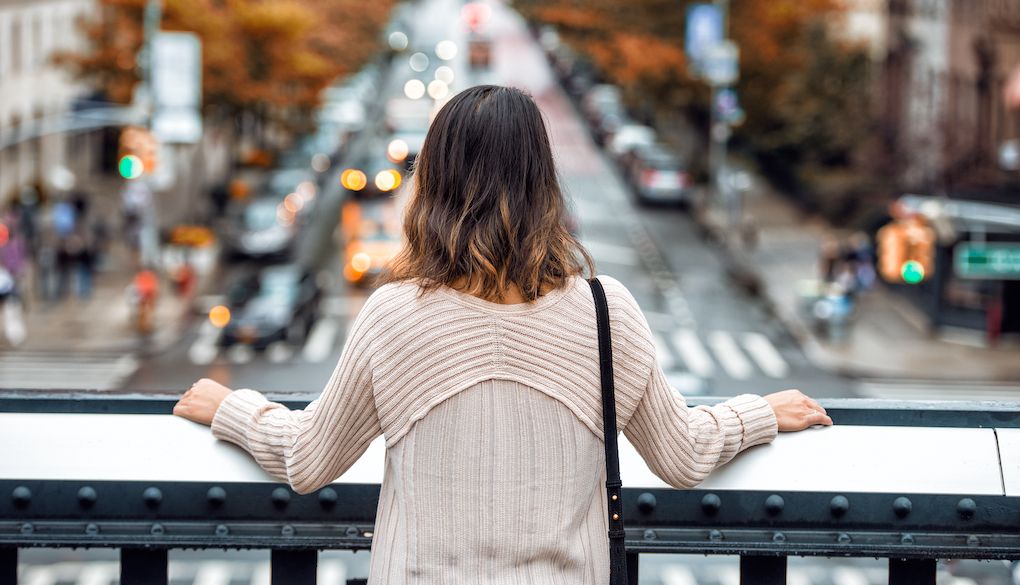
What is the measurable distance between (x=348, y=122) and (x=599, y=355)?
6782 cm

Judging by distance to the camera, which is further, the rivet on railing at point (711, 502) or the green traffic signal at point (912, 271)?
the green traffic signal at point (912, 271)

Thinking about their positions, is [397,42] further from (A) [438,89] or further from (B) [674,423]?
(B) [674,423]

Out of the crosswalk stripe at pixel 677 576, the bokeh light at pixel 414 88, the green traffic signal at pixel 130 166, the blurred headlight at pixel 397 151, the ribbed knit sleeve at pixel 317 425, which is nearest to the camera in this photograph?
the ribbed knit sleeve at pixel 317 425

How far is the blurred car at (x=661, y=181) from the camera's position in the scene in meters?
57.3

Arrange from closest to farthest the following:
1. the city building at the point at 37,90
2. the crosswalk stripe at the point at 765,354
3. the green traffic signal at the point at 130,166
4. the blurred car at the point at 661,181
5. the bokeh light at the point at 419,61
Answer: the crosswalk stripe at the point at 765,354 → the green traffic signal at the point at 130,166 → the city building at the point at 37,90 → the blurred car at the point at 661,181 → the bokeh light at the point at 419,61

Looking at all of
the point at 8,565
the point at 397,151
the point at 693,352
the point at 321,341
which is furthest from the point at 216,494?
the point at 397,151

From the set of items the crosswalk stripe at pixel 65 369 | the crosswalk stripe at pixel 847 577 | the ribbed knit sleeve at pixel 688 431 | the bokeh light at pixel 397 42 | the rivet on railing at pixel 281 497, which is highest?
the bokeh light at pixel 397 42

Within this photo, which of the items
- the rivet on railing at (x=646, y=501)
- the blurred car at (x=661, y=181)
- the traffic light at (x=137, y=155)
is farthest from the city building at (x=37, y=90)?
the rivet on railing at (x=646, y=501)

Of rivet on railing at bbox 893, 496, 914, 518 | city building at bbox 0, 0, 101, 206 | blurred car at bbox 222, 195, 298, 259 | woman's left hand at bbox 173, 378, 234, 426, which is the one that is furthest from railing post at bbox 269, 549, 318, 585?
city building at bbox 0, 0, 101, 206

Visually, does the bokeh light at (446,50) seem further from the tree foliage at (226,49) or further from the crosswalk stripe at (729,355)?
the crosswalk stripe at (729,355)

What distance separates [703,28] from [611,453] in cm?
4924

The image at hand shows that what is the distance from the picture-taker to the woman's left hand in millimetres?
3898

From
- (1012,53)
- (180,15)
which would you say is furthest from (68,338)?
(1012,53)

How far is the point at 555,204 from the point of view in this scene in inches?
137
